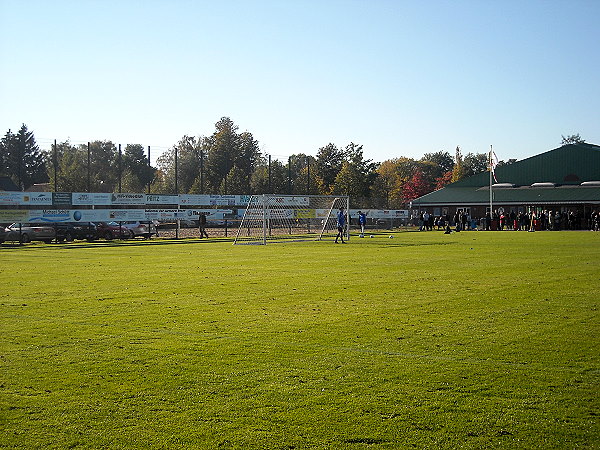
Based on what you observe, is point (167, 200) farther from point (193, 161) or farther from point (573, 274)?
point (193, 161)

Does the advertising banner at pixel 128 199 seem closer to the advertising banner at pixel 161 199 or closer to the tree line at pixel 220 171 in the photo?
the advertising banner at pixel 161 199

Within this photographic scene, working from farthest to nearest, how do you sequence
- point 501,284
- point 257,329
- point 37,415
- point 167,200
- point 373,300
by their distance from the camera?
1. point 167,200
2. point 501,284
3. point 373,300
4. point 257,329
5. point 37,415

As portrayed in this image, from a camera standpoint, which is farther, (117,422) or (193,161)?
(193,161)

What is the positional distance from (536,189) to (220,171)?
133 ft

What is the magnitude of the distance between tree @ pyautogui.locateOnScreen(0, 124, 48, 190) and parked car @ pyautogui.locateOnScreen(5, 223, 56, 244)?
51.2 m

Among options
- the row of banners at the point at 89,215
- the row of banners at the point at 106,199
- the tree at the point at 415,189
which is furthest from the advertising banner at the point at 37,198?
the tree at the point at 415,189

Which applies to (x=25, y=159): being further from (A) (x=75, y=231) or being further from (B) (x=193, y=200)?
(A) (x=75, y=231)

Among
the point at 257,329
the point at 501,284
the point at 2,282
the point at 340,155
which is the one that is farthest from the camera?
the point at 340,155

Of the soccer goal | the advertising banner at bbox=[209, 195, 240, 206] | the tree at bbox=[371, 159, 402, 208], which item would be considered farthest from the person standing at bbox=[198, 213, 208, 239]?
the tree at bbox=[371, 159, 402, 208]

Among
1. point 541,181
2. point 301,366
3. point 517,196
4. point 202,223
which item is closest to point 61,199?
point 202,223

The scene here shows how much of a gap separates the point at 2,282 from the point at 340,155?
3282 inches

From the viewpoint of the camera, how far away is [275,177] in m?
82.1

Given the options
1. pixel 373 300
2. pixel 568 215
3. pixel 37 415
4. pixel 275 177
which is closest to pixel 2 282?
pixel 373 300

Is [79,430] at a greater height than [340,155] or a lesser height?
lesser
